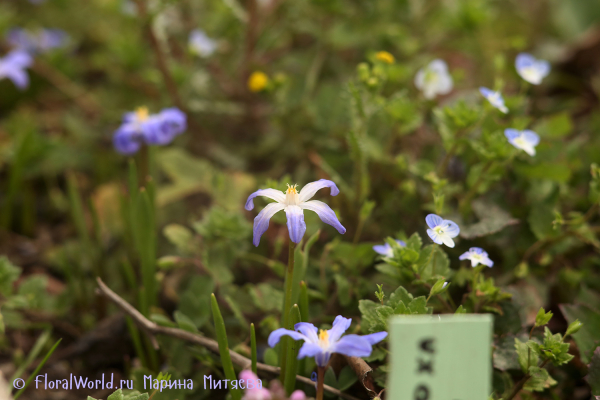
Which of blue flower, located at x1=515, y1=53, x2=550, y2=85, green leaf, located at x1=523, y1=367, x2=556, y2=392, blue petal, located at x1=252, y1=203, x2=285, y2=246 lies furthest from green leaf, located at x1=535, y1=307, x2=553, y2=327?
blue flower, located at x1=515, y1=53, x2=550, y2=85

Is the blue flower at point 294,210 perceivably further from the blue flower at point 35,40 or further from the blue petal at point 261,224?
the blue flower at point 35,40

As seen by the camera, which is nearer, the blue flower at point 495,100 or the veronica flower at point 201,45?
the blue flower at point 495,100

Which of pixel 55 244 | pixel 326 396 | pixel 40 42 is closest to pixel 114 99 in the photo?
pixel 40 42

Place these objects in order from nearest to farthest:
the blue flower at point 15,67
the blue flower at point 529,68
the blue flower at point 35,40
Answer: the blue flower at point 529,68 < the blue flower at point 15,67 < the blue flower at point 35,40

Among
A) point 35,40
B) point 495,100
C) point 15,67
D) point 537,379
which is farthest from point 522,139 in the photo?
point 35,40

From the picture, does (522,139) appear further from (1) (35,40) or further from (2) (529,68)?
(1) (35,40)

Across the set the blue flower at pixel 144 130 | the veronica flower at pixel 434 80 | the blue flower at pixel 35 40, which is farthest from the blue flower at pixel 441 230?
the blue flower at pixel 35 40
